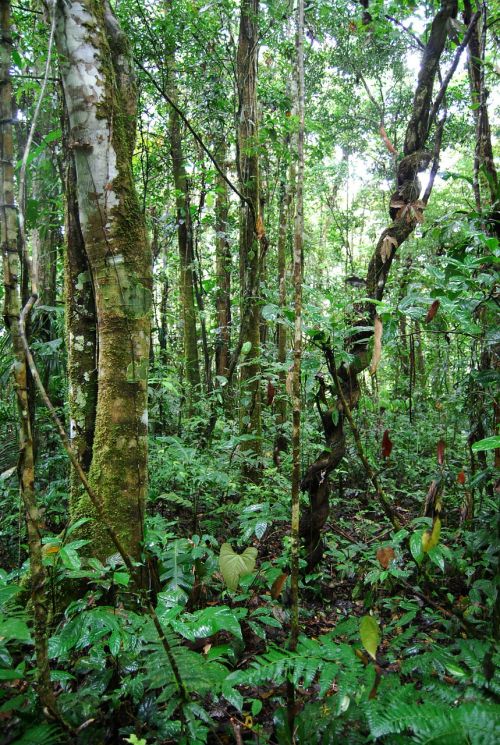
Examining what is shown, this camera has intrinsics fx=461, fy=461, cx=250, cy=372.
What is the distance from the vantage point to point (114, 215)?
9.27ft

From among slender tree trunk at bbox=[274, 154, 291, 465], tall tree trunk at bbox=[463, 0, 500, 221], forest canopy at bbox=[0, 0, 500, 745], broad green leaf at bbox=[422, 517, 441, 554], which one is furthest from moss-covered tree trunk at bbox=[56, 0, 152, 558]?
tall tree trunk at bbox=[463, 0, 500, 221]

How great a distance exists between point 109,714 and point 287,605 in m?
1.37

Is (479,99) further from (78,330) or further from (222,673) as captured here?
(222,673)

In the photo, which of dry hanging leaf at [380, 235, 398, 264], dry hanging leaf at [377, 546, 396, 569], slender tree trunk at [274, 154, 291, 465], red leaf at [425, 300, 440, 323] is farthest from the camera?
slender tree trunk at [274, 154, 291, 465]

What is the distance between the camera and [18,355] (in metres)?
1.54

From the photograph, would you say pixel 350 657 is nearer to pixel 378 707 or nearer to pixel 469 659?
pixel 378 707

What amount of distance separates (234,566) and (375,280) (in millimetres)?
2648

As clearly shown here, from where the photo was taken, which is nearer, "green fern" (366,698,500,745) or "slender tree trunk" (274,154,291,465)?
"green fern" (366,698,500,745)

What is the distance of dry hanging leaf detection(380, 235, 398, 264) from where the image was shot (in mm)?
3738

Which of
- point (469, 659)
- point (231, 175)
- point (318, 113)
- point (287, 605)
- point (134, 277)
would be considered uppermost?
point (318, 113)

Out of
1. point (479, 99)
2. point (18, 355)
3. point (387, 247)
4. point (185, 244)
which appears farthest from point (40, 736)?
point (185, 244)

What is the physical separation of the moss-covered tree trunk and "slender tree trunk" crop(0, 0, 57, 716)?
1.20m

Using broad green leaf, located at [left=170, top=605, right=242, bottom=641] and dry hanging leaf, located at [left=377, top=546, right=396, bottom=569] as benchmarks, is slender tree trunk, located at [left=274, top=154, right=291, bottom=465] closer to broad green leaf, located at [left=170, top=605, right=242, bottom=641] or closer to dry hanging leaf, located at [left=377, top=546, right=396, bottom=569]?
broad green leaf, located at [left=170, top=605, right=242, bottom=641]

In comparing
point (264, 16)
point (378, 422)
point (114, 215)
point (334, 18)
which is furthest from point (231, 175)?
point (114, 215)
